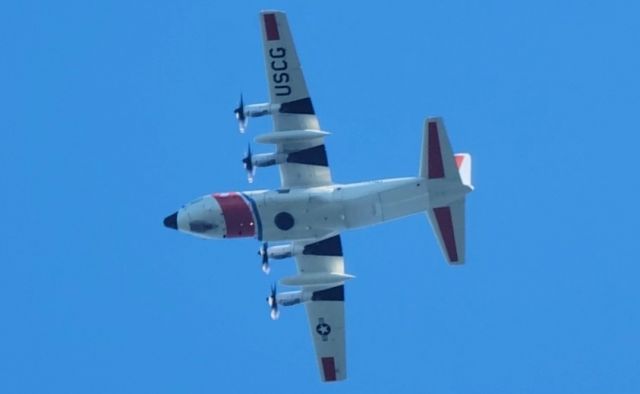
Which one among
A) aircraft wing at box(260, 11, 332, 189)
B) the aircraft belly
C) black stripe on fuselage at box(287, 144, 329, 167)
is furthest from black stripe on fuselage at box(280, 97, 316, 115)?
the aircraft belly

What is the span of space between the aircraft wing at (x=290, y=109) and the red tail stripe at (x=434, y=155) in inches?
313

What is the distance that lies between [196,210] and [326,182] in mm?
8617

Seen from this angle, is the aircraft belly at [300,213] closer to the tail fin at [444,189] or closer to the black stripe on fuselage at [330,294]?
the tail fin at [444,189]

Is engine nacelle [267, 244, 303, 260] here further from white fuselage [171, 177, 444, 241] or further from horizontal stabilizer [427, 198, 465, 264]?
horizontal stabilizer [427, 198, 465, 264]

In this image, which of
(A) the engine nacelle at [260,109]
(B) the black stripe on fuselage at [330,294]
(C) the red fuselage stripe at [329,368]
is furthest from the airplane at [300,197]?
(C) the red fuselage stripe at [329,368]

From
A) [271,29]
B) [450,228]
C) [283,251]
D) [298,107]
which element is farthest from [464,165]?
[271,29]

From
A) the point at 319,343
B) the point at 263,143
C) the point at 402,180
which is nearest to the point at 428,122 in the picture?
the point at 402,180

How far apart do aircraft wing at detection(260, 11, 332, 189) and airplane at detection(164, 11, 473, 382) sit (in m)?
0.06

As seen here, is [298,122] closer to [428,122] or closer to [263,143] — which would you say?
[263,143]

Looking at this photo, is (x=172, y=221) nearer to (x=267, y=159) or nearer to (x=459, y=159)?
(x=267, y=159)

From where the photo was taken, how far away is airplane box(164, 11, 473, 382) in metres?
109

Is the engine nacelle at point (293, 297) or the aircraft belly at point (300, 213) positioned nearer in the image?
the aircraft belly at point (300, 213)

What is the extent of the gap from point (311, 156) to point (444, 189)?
952cm

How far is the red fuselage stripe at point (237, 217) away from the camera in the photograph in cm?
11044
